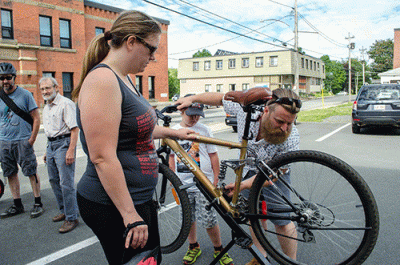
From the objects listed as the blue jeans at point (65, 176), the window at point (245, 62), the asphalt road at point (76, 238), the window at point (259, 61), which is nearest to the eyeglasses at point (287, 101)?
the asphalt road at point (76, 238)

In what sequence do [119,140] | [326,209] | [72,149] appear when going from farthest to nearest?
[72,149] < [326,209] < [119,140]

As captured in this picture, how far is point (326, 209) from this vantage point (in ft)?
7.77

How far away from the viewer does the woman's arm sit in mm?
1524

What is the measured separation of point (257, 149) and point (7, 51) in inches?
950

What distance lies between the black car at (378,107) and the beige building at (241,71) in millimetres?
41835

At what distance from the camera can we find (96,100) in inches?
59.9

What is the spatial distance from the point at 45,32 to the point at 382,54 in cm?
8901

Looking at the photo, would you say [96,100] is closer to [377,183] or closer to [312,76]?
[377,183]

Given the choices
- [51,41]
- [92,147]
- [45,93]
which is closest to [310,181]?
[92,147]

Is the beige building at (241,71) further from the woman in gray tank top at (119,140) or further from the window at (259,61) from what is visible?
the woman in gray tank top at (119,140)

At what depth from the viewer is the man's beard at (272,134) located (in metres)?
2.37

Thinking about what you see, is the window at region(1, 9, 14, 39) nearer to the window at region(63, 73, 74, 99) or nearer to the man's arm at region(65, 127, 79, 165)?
the window at region(63, 73, 74, 99)

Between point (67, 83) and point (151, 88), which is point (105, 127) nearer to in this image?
point (67, 83)

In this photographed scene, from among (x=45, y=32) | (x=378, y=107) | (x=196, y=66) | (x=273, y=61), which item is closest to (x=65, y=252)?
(x=378, y=107)
